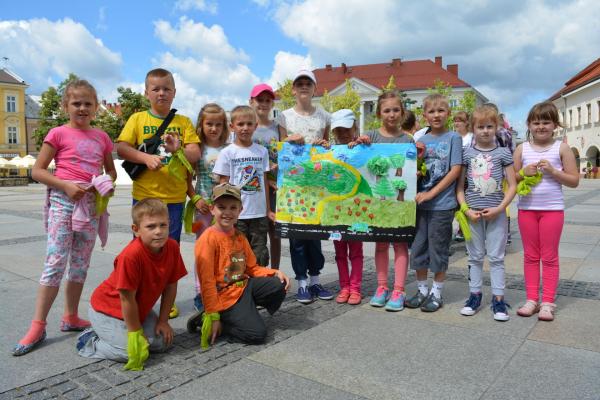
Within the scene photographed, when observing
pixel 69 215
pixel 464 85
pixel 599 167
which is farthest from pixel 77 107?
pixel 464 85

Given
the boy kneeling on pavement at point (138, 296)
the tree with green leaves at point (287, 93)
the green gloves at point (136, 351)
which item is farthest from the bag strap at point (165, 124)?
the tree with green leaves at point (287, 93)

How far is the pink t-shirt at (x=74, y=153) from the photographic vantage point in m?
3.54

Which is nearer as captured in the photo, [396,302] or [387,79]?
[396,302]

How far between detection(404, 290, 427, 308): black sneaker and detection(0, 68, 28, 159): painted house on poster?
71001 mm

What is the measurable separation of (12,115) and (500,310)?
72247 millimetres

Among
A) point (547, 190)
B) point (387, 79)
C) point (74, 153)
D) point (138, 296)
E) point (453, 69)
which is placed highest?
point (453, 69)

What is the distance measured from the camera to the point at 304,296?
455 centimetres

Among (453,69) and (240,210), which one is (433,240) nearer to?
(240,210)

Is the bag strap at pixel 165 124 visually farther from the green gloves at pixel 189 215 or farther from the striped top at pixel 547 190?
the striped top at pixel 547 190

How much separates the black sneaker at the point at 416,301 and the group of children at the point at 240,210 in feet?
0.04

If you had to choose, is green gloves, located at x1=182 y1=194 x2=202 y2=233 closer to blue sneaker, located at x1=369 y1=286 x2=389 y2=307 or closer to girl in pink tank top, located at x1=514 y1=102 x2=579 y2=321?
blue sneaker, located at x1=369 y1=286 x2=389 y2=307

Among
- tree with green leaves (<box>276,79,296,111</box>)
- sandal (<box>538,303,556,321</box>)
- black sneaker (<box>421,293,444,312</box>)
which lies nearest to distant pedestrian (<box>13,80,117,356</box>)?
black sneaker (<box>421,293,444,312</box>)

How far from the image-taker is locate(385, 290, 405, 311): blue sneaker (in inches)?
168

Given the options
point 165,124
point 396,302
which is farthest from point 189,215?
point 396,302
